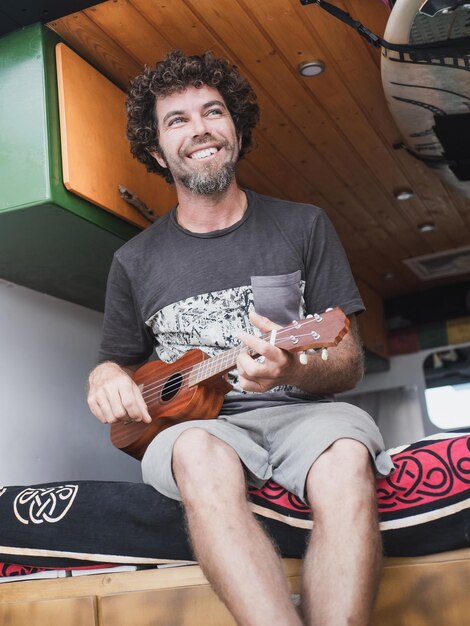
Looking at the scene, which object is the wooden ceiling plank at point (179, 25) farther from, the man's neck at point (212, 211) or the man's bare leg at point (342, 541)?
the man's bare leg at point (342, 541)

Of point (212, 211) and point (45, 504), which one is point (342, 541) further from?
point (212, 211)

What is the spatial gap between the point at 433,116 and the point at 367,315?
2543 millimetres

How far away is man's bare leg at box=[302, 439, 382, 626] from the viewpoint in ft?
4.38

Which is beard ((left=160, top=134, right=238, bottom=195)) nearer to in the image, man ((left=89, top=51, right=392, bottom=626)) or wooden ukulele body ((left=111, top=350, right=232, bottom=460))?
man ((left=89, top=51, right=392, bottom=626))

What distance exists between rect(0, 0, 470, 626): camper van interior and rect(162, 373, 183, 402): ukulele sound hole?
0.23 metres

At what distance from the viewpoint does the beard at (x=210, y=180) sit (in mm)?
2154

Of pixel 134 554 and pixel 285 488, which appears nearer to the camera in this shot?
pixel 285 488

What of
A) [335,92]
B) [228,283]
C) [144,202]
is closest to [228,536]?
[228,283]

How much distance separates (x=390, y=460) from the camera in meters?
1.63

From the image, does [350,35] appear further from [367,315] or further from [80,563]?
[367,315]

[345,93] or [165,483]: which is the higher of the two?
[345,93]

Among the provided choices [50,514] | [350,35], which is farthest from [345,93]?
[50,514]

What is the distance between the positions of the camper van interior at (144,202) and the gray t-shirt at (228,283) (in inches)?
11.5

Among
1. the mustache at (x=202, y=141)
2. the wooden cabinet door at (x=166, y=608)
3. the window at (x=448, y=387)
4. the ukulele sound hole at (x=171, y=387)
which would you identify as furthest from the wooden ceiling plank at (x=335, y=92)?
the window at (x=448, y=387)
